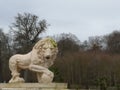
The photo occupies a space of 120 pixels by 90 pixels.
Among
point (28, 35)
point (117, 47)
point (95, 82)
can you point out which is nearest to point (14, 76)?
point (28, 35)

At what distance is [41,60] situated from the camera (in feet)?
54.7

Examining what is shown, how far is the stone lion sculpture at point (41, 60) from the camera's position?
16562mm

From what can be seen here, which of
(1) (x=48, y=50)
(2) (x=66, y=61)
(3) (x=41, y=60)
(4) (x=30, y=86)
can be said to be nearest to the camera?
(4) (x=30, y=86)

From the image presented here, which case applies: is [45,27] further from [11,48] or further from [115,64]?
[115,64]

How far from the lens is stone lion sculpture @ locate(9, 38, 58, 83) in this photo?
54.3 ft

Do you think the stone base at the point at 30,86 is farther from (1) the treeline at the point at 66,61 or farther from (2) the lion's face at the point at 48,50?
(1) the treeline at the point at 66,61

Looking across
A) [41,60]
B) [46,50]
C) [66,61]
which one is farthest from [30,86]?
[66,61]

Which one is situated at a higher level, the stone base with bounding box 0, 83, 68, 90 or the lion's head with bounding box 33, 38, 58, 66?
the lion's head with bounding box 33, 38, 58, 66

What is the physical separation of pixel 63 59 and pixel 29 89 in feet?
169

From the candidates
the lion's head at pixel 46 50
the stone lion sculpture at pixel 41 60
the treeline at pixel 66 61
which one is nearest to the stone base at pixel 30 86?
the stone lion sculpture at pixel 41 60

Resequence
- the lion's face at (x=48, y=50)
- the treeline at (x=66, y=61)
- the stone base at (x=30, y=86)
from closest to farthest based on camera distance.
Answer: the stone base at (x=30, y=86) < the lion's face at (x=48, y=50) < the treeline at (x=66, y=61)

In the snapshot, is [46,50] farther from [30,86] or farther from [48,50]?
[30,86]

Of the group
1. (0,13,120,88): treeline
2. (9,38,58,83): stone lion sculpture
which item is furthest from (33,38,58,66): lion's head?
(0,13,120,88): treeline

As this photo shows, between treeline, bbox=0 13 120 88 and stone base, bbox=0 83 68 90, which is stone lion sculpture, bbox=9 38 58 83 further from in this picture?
treeline, bbox=0 13 120 88
